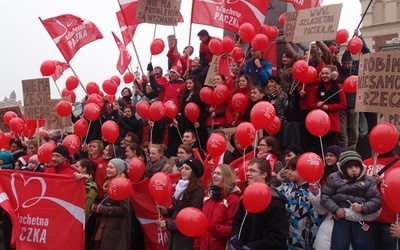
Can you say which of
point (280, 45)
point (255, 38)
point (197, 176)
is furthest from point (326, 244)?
point (280, 45)

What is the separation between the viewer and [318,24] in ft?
28.1

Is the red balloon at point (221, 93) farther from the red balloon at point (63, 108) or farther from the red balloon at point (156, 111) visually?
the red balloon at point (63, 108)

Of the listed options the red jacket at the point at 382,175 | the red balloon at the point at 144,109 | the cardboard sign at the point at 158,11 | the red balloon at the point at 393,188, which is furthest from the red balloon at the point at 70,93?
the red balloon at the point at 393,188

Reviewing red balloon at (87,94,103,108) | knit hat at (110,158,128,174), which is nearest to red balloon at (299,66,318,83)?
knit hat at (110,158,128,174)

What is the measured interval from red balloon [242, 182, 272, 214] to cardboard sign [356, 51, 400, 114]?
1.82m

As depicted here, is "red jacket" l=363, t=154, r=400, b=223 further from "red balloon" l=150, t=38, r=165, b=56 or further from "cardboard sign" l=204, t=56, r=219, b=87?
"red balloon" l=150, t=38, r=165, b=56

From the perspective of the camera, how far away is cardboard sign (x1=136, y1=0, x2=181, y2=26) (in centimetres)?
1080

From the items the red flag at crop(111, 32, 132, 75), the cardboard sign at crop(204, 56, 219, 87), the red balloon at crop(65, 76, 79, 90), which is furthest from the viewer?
the red flag at crop(111, 32, 132, 75)

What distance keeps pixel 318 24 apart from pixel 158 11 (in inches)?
151

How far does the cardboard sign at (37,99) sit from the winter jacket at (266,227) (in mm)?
5535

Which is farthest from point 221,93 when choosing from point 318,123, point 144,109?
point 318,123

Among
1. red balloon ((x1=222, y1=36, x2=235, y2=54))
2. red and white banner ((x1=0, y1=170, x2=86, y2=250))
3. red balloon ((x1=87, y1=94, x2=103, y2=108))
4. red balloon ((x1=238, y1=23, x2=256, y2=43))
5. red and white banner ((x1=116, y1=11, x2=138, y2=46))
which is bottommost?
red and white banner ((x1=0, y1=170, x2=86, y2=250))

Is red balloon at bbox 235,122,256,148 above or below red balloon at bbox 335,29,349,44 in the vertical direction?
below

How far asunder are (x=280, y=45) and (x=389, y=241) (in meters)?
7.34
